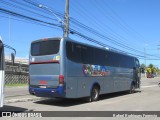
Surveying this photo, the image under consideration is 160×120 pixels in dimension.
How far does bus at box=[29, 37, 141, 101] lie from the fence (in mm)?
23959

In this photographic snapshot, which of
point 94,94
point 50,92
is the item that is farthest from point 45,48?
point 94,94

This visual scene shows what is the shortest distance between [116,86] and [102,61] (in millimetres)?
3025

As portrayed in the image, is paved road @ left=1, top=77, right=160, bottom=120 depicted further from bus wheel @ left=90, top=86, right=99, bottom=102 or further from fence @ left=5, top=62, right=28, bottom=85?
fence @ left=5, top=62, right=28, bottom=85

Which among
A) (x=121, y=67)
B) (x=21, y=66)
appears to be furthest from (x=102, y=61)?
(x=21, y=66)

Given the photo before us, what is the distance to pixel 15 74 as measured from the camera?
139 ft

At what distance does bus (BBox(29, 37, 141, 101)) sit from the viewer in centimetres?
1512

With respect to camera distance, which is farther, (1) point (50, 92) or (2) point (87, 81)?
(2) point (87, 81)

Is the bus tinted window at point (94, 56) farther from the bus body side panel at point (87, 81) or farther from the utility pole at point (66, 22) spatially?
the utility pole at point (66, 22)

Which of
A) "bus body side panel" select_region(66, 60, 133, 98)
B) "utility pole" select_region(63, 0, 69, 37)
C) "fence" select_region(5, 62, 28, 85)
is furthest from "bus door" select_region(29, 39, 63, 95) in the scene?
"fence" select_region(5, 62, 28, 85)

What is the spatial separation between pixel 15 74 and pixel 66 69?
92.7 ft

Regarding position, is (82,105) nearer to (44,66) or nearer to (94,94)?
(94,94)

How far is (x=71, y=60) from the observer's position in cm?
1557

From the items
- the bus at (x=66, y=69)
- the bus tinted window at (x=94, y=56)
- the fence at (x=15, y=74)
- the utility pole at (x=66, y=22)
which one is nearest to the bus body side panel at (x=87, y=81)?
the bus at (x=66, y=69)

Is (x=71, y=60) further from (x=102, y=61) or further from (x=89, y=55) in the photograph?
(x=102, y=61)
